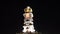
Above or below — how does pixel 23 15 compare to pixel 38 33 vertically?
above

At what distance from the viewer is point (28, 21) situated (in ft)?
8.71

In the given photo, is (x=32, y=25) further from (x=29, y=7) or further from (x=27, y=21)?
(x=29, y=7)

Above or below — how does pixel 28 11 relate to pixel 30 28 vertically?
above

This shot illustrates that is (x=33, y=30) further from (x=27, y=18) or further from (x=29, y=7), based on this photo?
(x=29, y=7)

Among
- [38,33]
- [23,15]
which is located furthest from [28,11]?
[38,33]

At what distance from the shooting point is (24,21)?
2688mm

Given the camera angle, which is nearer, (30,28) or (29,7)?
(30,28)

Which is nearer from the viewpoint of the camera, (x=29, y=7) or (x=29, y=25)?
(x=29, y=25)

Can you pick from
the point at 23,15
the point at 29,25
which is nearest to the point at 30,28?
the point at 29,25

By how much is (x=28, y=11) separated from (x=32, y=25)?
171mm

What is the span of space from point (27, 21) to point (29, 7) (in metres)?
0.23

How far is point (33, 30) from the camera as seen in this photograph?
2.63 m

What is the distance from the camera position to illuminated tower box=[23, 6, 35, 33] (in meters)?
2.62

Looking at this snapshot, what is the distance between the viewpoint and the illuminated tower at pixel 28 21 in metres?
2.62
